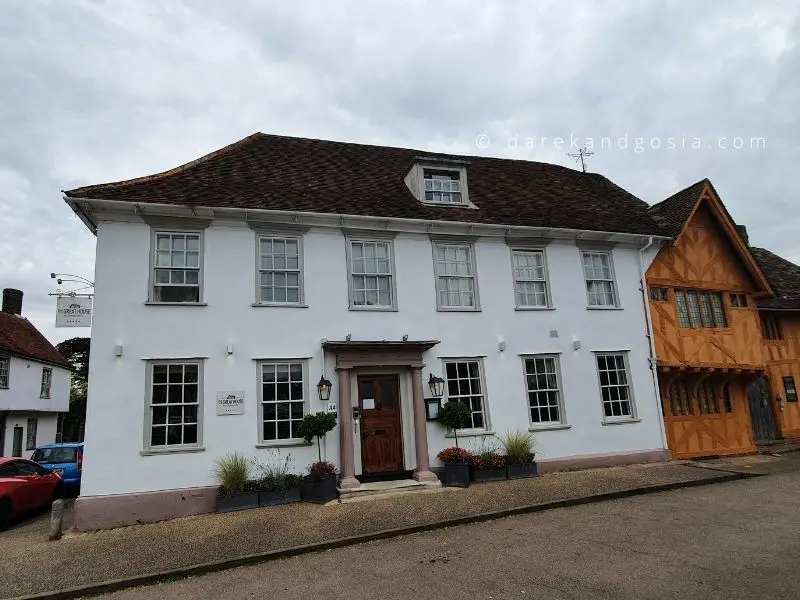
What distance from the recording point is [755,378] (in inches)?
632

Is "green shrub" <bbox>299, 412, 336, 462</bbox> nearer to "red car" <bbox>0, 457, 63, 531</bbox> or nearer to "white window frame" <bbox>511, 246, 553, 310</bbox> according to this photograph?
"white window frame" <bbox>511, 246, 553, 310</bbox>

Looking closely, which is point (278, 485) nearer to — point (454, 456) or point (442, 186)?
point (454, 456)

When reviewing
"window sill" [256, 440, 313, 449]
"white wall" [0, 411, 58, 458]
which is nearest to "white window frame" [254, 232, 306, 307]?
"window sill" [256, 440, 313, 449]

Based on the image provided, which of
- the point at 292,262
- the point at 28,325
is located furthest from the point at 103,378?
the point at 28,325

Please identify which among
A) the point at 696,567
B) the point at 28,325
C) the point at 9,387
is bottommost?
the point at 696,567

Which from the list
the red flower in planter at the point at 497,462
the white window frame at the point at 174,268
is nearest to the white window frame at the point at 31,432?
the white window frame at the point at 174,268

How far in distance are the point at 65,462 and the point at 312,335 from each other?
29.1 feet

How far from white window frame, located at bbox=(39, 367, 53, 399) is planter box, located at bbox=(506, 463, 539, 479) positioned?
26.6 metres

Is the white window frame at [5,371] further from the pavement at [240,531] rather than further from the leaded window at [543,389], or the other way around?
the leaded window at [543,389]

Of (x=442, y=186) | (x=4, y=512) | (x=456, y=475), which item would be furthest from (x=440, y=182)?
(x=4, y=512)

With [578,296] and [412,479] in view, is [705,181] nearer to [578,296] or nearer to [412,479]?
[578,296]

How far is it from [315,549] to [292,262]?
22.2 feet

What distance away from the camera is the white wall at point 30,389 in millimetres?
24406

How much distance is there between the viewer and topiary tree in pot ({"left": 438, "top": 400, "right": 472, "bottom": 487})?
1178 centimetres
